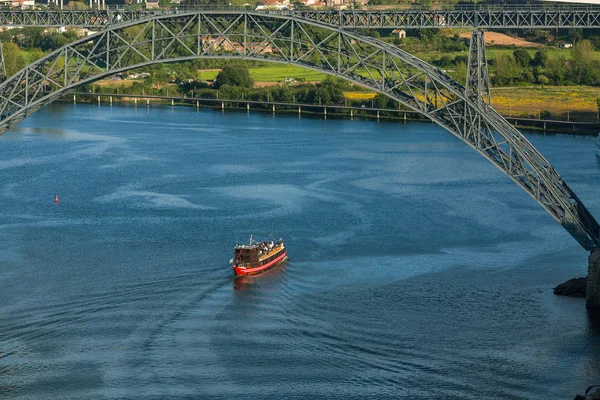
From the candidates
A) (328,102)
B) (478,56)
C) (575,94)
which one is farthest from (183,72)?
(478,56)

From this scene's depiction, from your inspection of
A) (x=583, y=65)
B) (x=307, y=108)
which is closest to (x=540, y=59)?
(x=583, y=65)

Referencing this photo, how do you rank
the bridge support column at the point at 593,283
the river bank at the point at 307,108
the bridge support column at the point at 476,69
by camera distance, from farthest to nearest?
the river bank at the point at 307,108, the bridge support column at the point at 476,69, the bridge support column at the point at 593,283

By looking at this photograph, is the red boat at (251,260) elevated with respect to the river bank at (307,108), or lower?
lower

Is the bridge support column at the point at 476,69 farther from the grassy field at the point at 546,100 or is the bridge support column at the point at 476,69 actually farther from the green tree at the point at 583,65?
the green tree at the point at 583,65

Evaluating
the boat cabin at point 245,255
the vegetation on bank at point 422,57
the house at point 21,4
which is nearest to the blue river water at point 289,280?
the boat cabin at point 245,255

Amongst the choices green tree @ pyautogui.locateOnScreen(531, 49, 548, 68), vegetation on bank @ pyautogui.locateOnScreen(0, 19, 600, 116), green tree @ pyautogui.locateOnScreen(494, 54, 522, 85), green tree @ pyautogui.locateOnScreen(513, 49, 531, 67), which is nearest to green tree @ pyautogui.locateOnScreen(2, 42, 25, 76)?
vegetation on bank @ pyautogui.locateOnScreen(0, 19, 600, 116)

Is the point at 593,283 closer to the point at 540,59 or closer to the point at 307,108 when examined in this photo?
the point at 307,108

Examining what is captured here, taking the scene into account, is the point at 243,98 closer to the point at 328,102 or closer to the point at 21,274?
the point at 328,102
